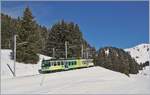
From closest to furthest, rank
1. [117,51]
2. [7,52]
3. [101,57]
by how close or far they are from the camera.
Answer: [7,52], [101,57], [117,51]

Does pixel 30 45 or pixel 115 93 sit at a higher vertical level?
pixel 30 45

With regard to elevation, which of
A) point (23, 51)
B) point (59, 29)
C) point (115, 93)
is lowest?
point (115, 93)

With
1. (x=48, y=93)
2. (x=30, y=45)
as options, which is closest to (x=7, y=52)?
(x=30, y=45)

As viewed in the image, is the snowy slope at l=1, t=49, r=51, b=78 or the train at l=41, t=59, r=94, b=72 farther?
the snowy slope at l=1, t=49, r=51, b=78

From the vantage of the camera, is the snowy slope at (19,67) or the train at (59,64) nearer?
the train at (59,64)

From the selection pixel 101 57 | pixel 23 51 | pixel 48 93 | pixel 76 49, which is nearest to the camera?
pixel 48 93

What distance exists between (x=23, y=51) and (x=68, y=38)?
29.9 meters

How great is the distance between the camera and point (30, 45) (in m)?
76.9

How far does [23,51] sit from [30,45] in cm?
224

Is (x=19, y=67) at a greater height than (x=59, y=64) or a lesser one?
lesser

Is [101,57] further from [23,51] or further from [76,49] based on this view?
[23,51]

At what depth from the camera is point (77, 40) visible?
108m

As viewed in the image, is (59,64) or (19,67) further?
(19,67)

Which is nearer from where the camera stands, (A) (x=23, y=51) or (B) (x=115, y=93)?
(B) (x=115, y=93)
